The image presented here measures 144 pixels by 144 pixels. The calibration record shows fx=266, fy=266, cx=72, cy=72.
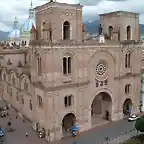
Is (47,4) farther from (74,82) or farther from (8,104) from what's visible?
(8,104)

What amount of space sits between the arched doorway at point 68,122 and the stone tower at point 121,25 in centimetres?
1549

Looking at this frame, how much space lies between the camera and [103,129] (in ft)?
145

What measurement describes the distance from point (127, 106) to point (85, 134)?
41.7 feet

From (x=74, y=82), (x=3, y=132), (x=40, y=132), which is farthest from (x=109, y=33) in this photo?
(x=3, y=132)

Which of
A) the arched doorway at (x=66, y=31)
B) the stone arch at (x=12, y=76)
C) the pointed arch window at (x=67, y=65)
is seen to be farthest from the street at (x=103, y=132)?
the stone arch at (x=12, y=76)

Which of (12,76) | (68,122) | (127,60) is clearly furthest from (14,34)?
(68,122)

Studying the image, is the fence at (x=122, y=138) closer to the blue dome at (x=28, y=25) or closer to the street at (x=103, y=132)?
the street at (x=103, y=132)

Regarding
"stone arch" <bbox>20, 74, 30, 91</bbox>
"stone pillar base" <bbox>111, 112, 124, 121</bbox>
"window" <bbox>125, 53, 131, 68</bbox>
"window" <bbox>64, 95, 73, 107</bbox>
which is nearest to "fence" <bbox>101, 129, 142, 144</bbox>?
"stone pillar base" <bbox>111, 112, 124, 121</bbox>

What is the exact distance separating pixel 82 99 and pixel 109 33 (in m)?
13.8

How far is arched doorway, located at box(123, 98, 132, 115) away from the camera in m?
50.2

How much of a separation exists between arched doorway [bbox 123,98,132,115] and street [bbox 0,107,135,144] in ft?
9.07

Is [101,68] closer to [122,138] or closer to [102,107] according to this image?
[102,107]

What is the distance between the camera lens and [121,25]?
4638 centimetres

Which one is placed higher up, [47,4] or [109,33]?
[47,4]
